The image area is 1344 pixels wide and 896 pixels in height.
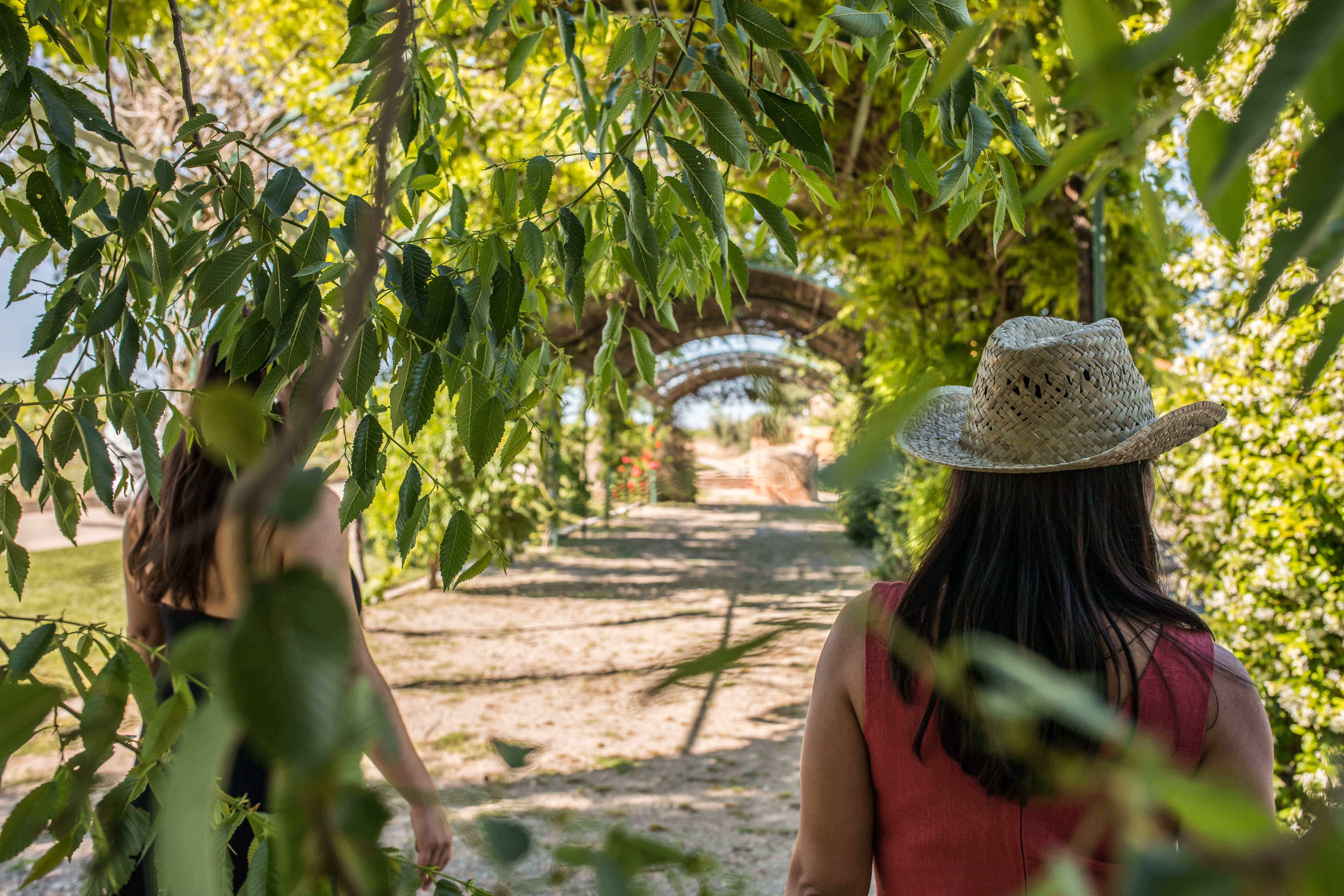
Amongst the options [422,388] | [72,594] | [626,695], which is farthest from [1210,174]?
[626,695]

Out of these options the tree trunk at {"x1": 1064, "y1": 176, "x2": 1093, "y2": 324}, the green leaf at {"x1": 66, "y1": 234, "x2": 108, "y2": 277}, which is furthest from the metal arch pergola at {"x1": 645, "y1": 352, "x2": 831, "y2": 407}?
the tree trunk at {"x1": 1064, "y1": 176, "x2": 1093, "y2": 324}

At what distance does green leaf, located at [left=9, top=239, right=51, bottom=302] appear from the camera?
37.2 inches

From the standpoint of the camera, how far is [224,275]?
82 cm

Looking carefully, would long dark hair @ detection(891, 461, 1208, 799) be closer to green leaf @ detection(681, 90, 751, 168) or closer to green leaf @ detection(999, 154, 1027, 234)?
green leaf @ detection(999, 154, 1027, 234)

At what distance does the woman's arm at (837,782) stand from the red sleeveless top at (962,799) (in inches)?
0.7

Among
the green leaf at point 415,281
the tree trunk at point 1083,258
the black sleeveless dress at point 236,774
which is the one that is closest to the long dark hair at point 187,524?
the black sleeveless dress at point 236,774

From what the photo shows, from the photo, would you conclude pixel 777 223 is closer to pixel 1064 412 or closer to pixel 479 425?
pixel 479 425

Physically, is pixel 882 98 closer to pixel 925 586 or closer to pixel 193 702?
pixel 925 586

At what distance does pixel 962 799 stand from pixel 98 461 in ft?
3.74

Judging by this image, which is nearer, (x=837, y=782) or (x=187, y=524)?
(x=837, y=782)

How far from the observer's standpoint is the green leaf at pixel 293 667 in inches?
8.4

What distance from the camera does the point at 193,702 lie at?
0.59 metres

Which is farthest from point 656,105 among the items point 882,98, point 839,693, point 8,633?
point 8,633

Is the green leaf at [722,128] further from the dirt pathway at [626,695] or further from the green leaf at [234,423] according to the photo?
the green leaf at [234,423]
